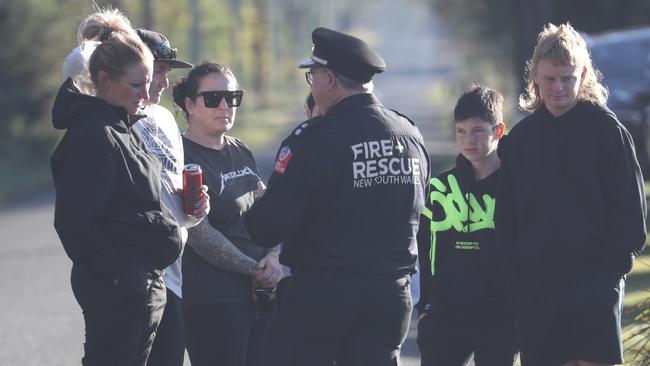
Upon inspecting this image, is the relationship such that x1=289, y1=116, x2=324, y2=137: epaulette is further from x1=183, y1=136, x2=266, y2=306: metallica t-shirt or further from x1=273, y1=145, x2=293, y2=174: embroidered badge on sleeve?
x1=183, y1=136, x2=266, y2=306: metallica t-shirt

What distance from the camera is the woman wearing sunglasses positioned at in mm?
5129

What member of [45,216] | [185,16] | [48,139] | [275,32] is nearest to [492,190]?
[45,216]

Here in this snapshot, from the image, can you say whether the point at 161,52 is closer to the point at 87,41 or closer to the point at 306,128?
the point at 87,41

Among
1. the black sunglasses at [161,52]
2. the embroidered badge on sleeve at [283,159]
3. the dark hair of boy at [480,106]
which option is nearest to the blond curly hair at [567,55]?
the dark hair of boy at [480,106]

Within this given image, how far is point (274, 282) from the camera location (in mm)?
5258

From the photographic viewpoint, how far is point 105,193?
414cm

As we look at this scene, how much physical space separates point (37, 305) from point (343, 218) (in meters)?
6.26

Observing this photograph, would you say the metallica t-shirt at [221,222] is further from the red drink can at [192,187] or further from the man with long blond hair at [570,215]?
the man with long blond hair at [570,215]

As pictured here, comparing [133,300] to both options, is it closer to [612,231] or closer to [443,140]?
[612,231]

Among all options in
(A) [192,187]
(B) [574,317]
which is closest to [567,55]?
(B) [574,317]

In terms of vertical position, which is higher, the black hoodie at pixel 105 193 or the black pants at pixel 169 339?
the black hoodie at pixel 105 193

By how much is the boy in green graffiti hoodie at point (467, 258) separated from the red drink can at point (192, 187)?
106cm

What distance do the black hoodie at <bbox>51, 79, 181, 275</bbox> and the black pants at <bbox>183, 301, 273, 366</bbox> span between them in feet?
2.57

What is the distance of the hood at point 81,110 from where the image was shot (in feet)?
13.9
